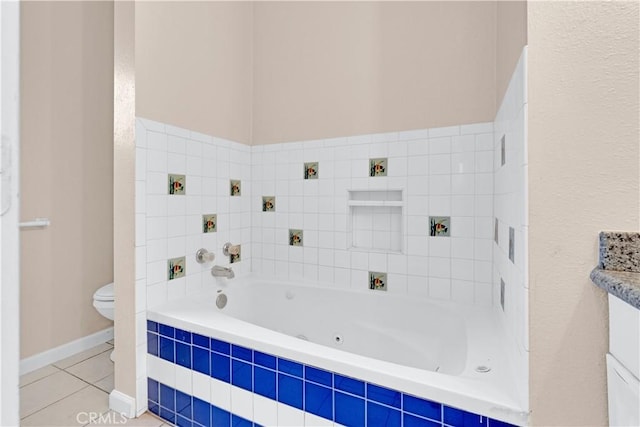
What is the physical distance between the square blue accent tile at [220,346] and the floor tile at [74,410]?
0.77 metres

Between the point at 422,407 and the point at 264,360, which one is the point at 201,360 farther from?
the point at 422,407

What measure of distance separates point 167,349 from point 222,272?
1.81ft

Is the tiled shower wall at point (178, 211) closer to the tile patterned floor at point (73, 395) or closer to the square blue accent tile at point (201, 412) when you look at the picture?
the tile patterned floor at point (73, 395)

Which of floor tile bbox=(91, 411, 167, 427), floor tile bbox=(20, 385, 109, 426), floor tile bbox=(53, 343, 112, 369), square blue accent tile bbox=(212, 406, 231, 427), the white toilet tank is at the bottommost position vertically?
floor tile bbox=(91, 411, 167, 427)

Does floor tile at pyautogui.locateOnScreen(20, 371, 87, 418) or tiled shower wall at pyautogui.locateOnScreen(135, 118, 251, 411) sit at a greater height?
tiled shower wall at pyautogui.locateOnScreen(135, 118, 251, 411)

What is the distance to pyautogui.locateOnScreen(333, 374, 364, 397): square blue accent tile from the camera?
1.07 m

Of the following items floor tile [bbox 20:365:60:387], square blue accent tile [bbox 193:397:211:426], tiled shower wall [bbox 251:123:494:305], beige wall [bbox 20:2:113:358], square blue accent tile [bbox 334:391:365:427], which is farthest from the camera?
beige wall [bbox 20:2:113:358]

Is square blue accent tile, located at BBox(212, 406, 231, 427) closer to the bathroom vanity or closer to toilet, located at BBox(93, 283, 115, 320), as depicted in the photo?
toilet, located at BBox(93, 283, 115, 320)

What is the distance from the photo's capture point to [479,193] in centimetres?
174

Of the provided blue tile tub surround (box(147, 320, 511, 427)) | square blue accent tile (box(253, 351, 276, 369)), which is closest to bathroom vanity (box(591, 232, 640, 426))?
blue tile tub surround (box(147, 320, 511, 427))

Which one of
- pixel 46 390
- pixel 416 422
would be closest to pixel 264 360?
pixel 416 422

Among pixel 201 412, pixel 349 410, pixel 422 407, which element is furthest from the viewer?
pixel 201 412

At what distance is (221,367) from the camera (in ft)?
4.51

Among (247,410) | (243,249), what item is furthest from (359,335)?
(243,249)
